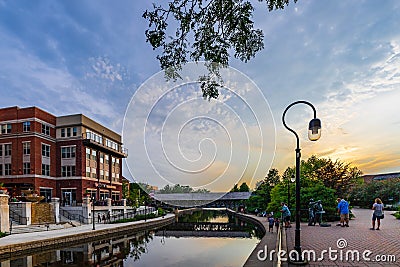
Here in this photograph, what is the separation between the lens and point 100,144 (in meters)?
38.8

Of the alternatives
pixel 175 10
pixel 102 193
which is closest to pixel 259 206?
pixel 102 193

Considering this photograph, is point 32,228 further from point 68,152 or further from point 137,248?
point 68,152

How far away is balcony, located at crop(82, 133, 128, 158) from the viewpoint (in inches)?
1402

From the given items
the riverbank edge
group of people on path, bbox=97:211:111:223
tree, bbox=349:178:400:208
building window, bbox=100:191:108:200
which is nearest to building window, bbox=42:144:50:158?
building window, bbox=100:191:108:200

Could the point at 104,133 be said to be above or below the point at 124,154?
above

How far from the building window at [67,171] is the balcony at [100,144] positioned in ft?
11.0

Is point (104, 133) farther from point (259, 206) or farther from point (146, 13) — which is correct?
point (146, 13)

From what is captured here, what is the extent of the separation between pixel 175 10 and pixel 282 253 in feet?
27.1

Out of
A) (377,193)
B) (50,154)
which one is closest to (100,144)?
(50,154)

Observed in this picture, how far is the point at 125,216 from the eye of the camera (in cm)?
3497

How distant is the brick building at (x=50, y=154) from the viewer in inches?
1270

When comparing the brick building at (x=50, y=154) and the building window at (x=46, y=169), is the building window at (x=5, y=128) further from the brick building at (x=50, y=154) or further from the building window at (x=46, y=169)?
the building window at (x=46, y=169)

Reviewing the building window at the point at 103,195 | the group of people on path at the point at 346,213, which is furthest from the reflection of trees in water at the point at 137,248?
the building window at the point at 103,195

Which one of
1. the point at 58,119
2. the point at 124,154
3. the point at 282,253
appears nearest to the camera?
the point at 282,253
